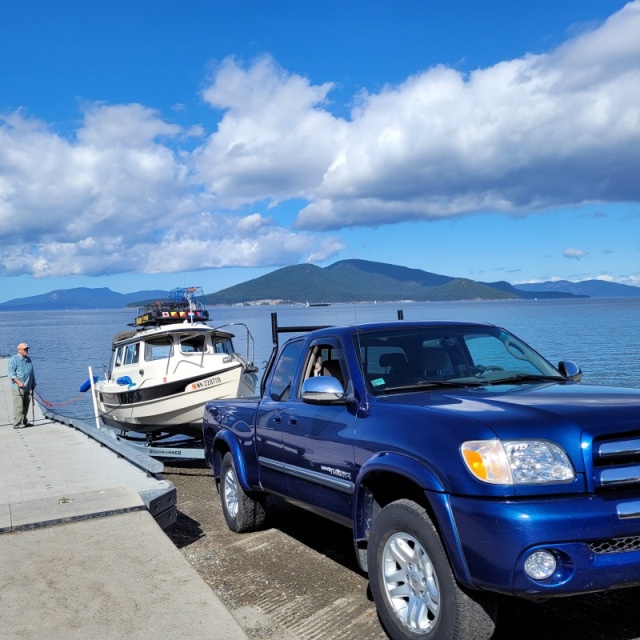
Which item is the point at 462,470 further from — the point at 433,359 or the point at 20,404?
the point at 20,404

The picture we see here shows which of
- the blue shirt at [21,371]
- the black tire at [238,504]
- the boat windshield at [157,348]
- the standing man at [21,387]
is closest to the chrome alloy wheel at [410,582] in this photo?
the black tire at [238,504]

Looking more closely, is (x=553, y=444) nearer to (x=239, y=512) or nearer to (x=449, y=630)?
(x=449, y=630)

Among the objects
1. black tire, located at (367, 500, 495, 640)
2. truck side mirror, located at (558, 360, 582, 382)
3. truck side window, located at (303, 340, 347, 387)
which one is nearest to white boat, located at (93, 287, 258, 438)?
truck side window, located at (303, 340, 347, 387)

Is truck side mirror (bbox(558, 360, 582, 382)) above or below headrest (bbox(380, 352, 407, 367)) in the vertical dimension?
below

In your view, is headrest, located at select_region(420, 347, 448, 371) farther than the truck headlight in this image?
Yes

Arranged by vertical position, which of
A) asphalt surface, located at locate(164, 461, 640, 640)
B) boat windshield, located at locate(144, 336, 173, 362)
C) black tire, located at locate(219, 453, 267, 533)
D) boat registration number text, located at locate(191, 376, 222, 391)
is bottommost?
asphalt surface, located at locate(164, 461, 640, 640)

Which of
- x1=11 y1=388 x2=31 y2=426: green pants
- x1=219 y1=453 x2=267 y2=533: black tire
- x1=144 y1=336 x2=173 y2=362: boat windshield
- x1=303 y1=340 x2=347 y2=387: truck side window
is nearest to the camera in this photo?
x1=303 y1=340 x2=347 y2=387: truck side window

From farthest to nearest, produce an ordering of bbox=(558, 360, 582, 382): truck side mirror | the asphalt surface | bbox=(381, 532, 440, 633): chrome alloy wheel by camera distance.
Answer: bbox=(558, 360, 582, 382): truck side mirror < the asphalt surface < bbox=(381, 532, 440, 633): chrome alloy wheel

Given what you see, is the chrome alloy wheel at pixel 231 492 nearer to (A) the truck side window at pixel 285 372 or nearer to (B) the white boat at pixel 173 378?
(A) the truck side window at pixel 285 372

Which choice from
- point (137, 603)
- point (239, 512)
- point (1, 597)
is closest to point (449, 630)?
point (137, 603)

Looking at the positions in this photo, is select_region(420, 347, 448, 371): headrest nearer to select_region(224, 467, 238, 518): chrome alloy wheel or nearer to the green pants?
select_region(224, 467, 238, 518): chrome alloy wheel

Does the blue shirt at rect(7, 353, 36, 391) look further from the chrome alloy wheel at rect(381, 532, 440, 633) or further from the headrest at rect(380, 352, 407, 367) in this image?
the chrome alloy wheel at rect(381, 532, 440, 633)

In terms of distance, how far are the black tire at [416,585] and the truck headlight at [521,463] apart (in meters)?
0.48

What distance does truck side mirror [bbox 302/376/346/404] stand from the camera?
481 cm
